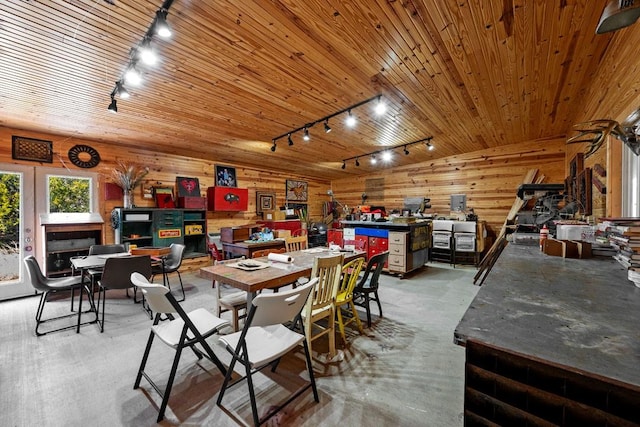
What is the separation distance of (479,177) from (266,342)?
6698 mm

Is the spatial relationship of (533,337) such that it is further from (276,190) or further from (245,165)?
(276,190)

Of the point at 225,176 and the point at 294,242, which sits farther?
the point at 225,176

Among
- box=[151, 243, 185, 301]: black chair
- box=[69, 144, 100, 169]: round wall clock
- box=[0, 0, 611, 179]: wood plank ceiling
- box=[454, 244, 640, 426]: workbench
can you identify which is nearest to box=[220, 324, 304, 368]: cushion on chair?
box=[454, 244, 640, 426]: workbench

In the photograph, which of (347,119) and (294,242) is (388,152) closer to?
(347,119)

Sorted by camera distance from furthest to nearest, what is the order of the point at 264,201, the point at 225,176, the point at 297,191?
the point at 297,191 → the point at 264,201 → the point at 225,176

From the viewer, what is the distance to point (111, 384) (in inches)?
79.7

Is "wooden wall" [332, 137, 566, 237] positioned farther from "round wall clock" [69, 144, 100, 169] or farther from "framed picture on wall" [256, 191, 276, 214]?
"round wall clock" [69, 144, 100, 169]

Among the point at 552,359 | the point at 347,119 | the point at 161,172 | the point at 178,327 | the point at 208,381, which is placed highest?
the point at 347,119

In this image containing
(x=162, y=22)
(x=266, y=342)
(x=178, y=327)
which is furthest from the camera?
(x=178, y=327)

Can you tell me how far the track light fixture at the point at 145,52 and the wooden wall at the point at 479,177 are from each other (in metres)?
6.66

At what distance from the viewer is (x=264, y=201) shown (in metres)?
7.16

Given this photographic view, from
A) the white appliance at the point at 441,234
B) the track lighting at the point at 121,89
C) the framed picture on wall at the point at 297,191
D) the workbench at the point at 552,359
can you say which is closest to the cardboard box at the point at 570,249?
the workbench at the point at 552,359

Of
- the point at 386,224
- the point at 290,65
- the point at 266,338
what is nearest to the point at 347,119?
the point at 290,65

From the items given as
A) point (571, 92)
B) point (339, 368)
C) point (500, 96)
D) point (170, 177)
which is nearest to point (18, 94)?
point (170, 177)
